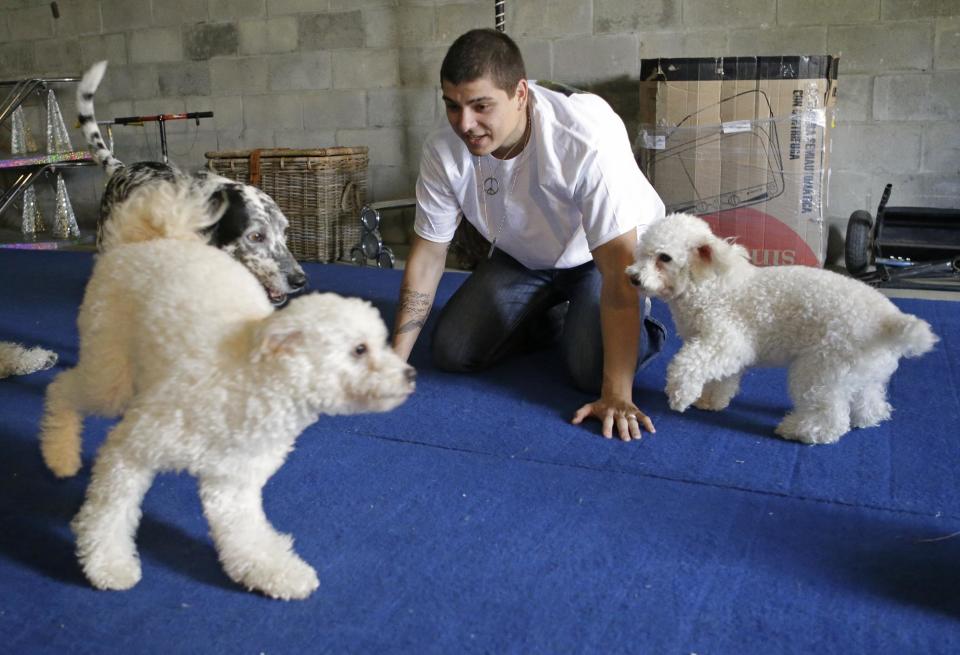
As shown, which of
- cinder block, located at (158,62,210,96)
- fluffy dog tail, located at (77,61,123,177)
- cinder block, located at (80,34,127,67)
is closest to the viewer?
fluffy dog tail, located at (77,61,123,177)

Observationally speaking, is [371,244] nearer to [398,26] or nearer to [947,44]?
[398,26]

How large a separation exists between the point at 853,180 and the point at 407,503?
3564 millimetres

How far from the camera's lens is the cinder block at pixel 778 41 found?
435 centimetres

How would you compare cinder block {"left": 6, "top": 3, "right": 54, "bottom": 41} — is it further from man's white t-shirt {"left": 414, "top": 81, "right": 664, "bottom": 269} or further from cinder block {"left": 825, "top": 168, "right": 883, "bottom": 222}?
cinder block {"left": 825, "top": 168, "right": 883, "bottom": 222}

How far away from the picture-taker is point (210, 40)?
19.2 feet

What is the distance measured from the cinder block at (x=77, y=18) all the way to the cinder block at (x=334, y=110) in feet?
6.32

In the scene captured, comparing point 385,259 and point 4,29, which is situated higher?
point 4,29

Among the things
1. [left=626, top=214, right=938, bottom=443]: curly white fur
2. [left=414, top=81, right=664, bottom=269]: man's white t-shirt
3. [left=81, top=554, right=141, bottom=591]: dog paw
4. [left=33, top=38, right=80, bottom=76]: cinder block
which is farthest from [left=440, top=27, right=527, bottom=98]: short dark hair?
[left=33, top=38, right=80, bottom=76]: cinder block

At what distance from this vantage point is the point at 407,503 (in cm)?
193

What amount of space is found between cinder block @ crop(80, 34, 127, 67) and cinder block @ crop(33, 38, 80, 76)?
0.24 feet

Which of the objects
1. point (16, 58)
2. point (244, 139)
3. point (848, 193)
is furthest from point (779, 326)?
point (16, 58)

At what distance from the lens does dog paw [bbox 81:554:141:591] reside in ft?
5.18

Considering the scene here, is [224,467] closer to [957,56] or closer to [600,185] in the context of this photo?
[600,185]

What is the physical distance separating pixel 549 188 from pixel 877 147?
9.03ft
